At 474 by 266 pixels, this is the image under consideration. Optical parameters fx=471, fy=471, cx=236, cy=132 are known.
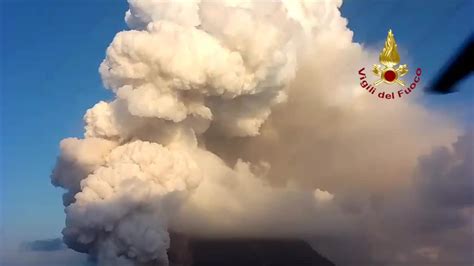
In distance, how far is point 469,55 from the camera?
2.65 meters

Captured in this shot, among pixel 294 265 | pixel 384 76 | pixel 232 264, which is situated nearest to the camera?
pixel 384 76

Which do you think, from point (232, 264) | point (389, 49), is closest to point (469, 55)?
point (389, 49)

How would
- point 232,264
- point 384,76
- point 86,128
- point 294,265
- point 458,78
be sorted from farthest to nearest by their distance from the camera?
point 294,265, point 232,264, point 86,128, point 384,76, point 458,78

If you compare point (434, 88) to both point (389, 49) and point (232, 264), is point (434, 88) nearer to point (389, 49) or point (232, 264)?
point (389, 49)

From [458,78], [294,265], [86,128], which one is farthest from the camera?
[294,265]

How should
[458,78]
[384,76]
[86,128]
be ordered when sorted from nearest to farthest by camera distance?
[458,78], [384,76], [86,128]

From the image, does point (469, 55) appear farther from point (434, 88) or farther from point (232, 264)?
point (232, 264)

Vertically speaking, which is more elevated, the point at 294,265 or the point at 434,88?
the point at 294,265

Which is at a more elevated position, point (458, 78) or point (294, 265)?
point (294, 265)

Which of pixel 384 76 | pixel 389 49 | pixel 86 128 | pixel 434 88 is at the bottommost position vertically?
pixel 434 88

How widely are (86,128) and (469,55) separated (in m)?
54.2

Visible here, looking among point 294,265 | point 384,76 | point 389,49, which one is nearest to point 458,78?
point 384,76

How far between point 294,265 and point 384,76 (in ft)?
353

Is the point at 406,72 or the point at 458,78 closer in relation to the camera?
the point at 458,78
